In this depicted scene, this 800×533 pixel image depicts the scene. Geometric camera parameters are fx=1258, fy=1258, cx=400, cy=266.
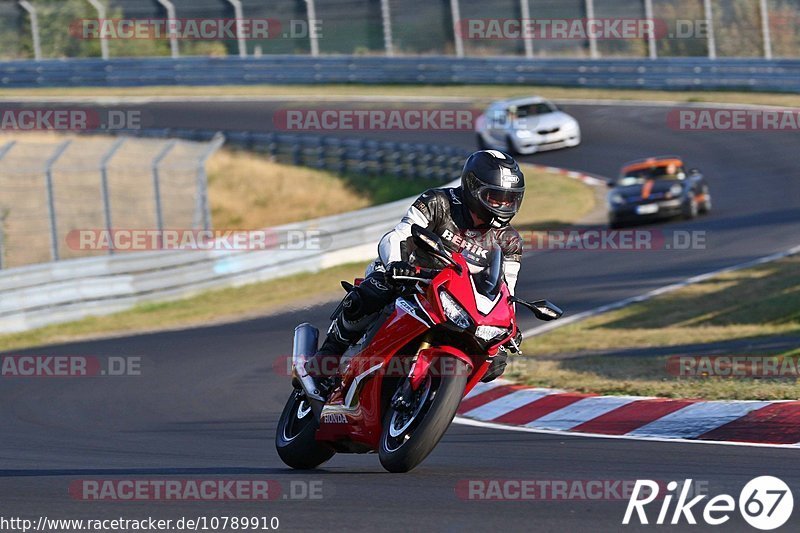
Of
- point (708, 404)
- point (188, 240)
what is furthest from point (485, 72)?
point (708, 404)

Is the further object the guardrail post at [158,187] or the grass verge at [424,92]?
the grass verge at [424,92]

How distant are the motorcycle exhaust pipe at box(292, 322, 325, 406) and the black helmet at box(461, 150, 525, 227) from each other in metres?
1.55

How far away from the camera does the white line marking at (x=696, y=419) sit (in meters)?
8.21

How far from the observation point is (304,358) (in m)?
7.91

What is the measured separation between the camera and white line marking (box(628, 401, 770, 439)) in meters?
8.21

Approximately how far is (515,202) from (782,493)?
2136 mm

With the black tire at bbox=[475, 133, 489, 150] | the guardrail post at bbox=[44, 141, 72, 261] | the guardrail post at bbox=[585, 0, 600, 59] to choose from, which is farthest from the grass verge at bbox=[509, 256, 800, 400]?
→ the guardrail post at bbox=[585, 0, 600, 59]

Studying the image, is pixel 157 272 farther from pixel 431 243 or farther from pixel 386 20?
pixel 386 20

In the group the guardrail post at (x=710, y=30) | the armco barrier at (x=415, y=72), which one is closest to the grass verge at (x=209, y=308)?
the armco barrier at (x=415, y=72)

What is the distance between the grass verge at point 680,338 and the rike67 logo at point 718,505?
3.20 metres

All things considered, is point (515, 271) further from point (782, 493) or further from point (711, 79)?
point (711, 79)

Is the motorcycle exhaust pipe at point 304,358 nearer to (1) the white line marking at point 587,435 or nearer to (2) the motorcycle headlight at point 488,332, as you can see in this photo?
(2) the motorcycle headlight at point 488,332

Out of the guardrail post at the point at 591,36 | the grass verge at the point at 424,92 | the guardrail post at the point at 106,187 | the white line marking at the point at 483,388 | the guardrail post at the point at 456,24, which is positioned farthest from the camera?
the guardrail post at the point at 456,24

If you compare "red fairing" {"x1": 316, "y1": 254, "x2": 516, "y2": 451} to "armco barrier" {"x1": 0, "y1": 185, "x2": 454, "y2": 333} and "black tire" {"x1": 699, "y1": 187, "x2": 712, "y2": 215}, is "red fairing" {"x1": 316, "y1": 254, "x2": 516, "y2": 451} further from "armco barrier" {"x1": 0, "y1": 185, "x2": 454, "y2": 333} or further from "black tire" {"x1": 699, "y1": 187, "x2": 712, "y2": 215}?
"black tire" {"x1": 699, "y1": 187, "x2": 712, "y2": 215}
